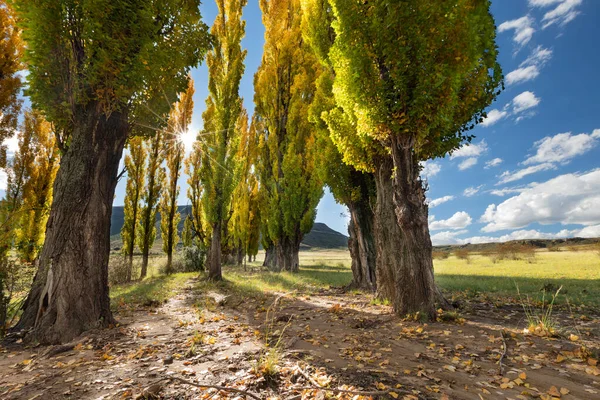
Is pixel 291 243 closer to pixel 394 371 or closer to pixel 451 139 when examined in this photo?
pixel 451 139

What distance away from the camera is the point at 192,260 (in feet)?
66.7

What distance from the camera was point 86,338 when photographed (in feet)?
15.8

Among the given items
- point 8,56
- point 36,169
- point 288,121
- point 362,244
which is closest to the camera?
point 8,56

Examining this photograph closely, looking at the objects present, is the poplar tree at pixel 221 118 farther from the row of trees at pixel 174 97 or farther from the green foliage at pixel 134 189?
the row of trees at pixel 174 97

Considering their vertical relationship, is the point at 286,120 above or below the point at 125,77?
above

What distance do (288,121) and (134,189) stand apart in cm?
1085

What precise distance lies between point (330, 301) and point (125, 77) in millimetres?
8036

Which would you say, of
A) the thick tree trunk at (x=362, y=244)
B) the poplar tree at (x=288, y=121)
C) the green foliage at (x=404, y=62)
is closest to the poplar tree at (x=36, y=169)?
the poplar tree at (x=288, y=121)

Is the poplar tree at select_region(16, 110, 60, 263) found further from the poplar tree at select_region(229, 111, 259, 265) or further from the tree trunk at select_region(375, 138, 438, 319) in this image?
the tree trunk at select_region(375, 138, 438, 319)

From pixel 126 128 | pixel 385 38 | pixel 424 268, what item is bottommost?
pixel 424 268

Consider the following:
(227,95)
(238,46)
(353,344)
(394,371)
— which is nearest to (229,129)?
(227,95)

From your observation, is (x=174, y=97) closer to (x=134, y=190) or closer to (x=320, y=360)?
(x=320, y=360)

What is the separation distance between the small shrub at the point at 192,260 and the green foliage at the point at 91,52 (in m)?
15.5

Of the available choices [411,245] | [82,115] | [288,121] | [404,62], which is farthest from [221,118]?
[411,245]
